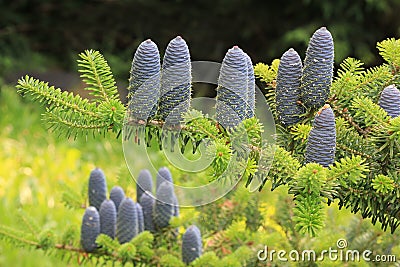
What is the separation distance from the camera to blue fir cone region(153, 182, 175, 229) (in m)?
1.37

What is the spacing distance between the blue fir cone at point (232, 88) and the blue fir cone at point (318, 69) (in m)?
0.09

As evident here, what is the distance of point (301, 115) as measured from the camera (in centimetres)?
88

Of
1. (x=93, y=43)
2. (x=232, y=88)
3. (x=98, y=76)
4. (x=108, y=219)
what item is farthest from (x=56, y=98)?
(x=93, y=43)

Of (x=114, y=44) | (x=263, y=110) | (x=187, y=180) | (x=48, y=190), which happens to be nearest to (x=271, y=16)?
(x=114, y=44)

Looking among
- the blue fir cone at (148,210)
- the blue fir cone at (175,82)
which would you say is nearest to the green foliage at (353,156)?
the blue fir cone at (175,82)

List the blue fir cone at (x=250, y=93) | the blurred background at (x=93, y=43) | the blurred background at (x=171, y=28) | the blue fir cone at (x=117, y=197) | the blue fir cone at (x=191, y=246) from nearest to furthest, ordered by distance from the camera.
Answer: the blue fir cone at (x=250, y=93) → the blue fir cone at (x=191, y=246) → the blue fir cone at (x=117, y=197) → the blurred background at (x=93, y=43) → the blurred background at (x=171, y=28)

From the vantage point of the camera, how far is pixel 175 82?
823mm

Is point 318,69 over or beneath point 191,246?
over

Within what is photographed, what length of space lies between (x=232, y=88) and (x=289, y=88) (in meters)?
0.09

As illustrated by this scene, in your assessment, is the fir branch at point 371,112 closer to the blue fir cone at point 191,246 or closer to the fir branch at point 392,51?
the fir branch at point 392,51

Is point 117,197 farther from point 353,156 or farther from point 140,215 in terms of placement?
point 353,156

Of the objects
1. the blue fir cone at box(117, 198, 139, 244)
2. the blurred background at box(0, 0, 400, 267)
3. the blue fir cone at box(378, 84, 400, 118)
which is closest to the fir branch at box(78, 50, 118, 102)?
the blue fir cone at box(378, 84, 400, 118)

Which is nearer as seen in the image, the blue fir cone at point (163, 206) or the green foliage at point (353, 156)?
the green foliage at point (353, 156)

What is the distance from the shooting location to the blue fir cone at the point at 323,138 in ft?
2.54
